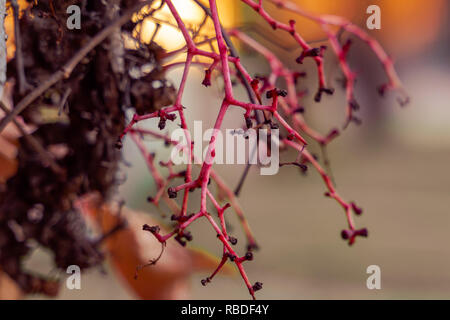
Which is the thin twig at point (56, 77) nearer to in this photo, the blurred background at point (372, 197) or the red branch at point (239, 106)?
the red branch at point (239, 106)

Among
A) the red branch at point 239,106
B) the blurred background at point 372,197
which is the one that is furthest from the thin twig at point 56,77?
the blurred background at point 372,197

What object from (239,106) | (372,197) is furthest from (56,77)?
(372,197)

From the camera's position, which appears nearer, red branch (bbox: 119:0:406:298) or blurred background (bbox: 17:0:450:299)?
red branch (bbox: 119:0:406:298)

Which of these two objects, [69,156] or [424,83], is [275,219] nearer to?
[424,83]

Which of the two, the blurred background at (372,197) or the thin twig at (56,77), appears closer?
the thin twig at (56,77)

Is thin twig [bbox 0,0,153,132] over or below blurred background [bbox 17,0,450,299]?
below

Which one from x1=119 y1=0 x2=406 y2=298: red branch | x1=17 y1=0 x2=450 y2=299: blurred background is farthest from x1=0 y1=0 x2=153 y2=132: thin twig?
x1=17 y1=0 x2=450 y2=299: blurred background

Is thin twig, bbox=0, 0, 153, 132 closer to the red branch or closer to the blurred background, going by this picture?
the red branch
